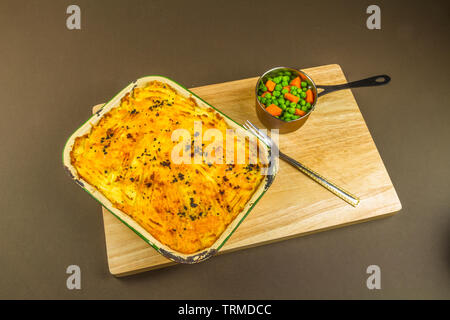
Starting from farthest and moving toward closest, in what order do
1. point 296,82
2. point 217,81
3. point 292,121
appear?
1. point 217,81
2. point 296,82
3. point 292,121

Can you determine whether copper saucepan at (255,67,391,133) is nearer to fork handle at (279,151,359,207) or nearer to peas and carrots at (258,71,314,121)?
peas and carrots at (258,71,314,121)

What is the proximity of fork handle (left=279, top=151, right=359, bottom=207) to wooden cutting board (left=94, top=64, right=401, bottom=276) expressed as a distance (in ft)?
0.10

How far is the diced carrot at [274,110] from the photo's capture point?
1.80 meters

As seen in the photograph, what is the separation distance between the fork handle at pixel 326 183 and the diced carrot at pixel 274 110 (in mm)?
268

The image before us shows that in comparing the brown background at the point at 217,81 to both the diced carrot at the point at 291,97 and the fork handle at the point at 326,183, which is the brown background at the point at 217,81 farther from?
the diced carrot at the point at 291,97

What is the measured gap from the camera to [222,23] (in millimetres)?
2664

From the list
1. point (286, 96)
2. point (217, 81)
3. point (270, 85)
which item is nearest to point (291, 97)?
point (286, 96)

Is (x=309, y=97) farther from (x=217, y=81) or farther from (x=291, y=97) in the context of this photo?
(x=217, y=81)

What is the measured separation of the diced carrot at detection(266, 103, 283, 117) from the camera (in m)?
1.80

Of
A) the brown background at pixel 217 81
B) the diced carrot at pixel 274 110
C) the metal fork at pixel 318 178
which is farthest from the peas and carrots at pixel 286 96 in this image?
the brown background at pixel 217 81

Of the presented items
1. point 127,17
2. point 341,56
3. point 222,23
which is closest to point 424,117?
point 341,56

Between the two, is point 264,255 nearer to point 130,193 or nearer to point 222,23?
point 130,193

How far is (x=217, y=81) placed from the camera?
2.47 m

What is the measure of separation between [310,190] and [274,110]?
1.78 feet
